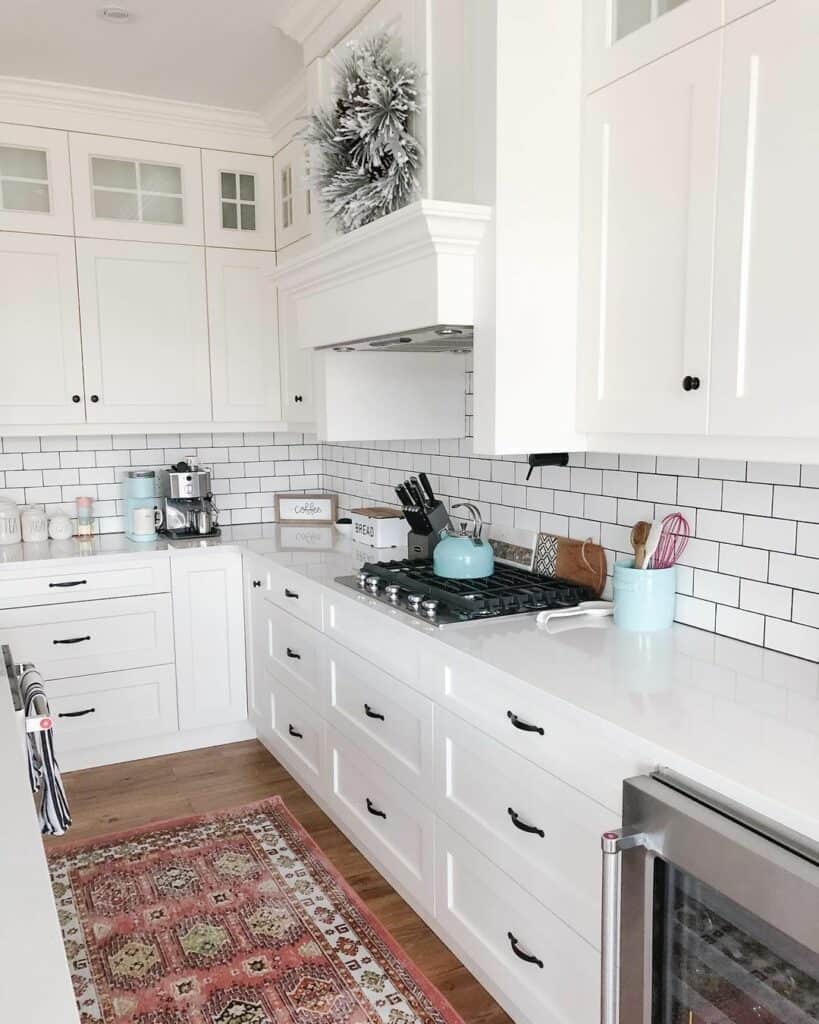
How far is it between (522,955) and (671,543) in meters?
1.03

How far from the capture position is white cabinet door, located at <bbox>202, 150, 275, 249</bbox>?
12.4ft

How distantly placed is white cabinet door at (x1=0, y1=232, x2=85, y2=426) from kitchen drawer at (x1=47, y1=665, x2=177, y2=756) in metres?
1.09

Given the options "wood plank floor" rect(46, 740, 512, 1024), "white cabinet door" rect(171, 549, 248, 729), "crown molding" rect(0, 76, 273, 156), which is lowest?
"wood plank floor" rect(46, 740, 512, 1024)

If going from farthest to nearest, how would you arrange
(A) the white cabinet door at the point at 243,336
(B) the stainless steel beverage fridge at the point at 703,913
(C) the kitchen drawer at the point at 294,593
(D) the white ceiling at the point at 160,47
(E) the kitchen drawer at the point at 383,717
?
(A) the white cabinet door at the point at 243,336 → (C) the kitchen drawer at the point at 294,593 → (D) the white ceiling at the point at 160,47 → (E) the kitchen drawer at the point at 383,717 → (B) the stainless steel beverage fridge at the point at 703,913

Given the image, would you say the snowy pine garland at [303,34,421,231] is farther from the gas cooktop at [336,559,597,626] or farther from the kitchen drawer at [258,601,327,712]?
the kitchen drawer at [258,601,327,712]

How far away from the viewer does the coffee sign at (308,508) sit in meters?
4.20

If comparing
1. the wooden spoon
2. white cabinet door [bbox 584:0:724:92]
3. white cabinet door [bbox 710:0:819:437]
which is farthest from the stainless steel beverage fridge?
white cabinet door [bbox 584:0:724:92]

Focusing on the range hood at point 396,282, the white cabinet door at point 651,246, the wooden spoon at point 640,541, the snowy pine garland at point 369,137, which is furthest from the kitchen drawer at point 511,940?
the snowy pine garland at point 369,137

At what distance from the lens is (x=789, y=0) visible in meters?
1.47

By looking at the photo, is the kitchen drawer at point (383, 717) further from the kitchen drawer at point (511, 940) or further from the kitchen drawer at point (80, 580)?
the kitchen drawer at point (80, 580)

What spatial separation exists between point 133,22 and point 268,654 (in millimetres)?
2295

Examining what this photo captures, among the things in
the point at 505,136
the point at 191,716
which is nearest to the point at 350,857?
the point at 191,716

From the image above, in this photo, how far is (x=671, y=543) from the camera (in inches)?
86.5

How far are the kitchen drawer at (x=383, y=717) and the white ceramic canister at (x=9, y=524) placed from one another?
1.71m
